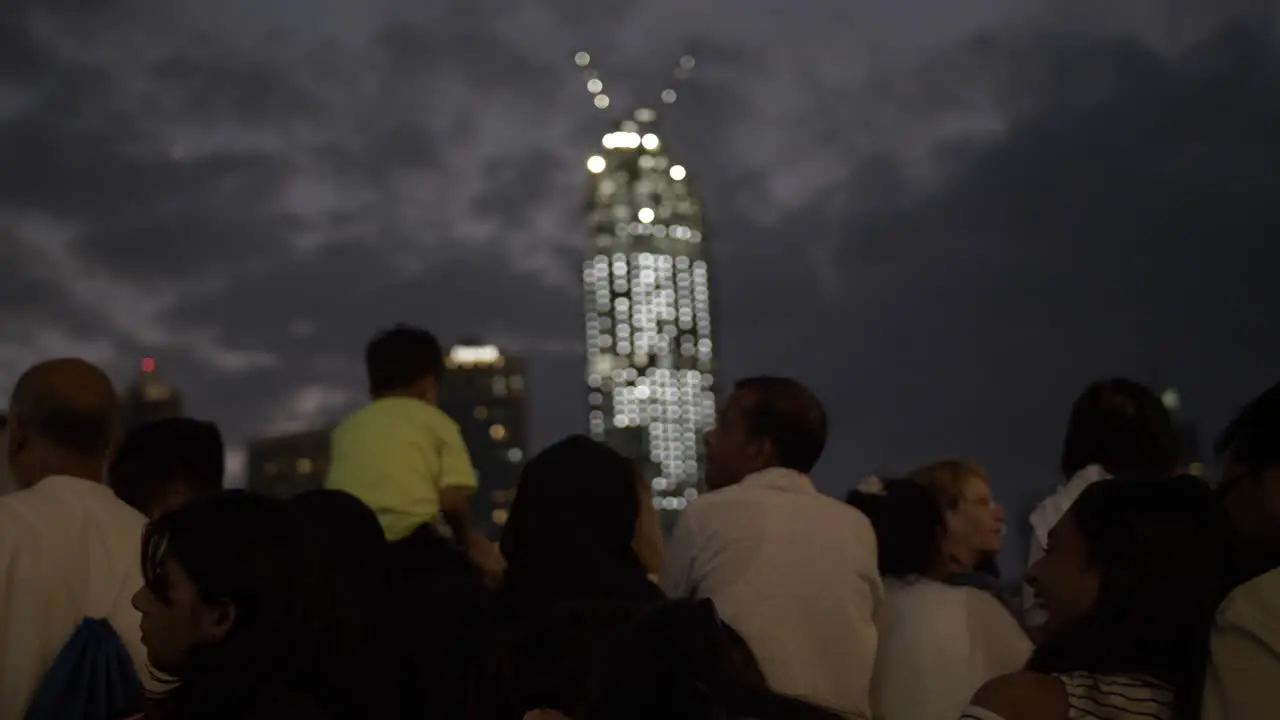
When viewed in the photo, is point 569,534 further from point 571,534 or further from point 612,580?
point 612,580

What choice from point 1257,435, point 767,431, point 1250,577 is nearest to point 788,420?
point 767,431

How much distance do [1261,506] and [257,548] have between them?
2319 millimetres

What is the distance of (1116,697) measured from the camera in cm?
317

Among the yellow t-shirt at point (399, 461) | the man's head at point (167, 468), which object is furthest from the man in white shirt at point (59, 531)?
the yellow t-shirt at point (399, 461)

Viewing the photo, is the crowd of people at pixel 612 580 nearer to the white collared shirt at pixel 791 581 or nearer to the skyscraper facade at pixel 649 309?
the white collared shirt at pixel 791 581

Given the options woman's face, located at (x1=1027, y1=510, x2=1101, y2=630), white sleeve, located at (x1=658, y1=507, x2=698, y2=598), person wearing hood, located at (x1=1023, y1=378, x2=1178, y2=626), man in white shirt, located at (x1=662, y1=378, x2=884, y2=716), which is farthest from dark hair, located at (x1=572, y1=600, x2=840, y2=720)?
person wearing hood, located at (x1=1023, y1=378, x2=1178, y2=626)

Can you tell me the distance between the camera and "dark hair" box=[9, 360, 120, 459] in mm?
4914

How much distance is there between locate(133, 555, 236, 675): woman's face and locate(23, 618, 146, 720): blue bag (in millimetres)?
892

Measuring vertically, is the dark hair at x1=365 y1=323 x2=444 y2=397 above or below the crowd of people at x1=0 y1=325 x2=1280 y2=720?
above

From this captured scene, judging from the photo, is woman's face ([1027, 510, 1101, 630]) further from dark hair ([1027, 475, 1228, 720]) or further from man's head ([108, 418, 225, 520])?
man's head ([108, 418, 225, 520])

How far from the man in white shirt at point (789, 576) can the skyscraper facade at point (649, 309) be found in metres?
167

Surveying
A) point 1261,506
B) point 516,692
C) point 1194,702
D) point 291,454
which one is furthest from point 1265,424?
point 291,454

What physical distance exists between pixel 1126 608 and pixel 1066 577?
197 mm

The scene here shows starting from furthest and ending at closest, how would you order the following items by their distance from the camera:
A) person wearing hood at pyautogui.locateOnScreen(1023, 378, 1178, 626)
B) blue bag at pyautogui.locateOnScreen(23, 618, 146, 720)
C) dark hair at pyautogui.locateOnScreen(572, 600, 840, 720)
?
person wearing hood at pyautogui.locateOnScreen(1023, 378, 1178, 626), blue bag at pyautogui.locateOnScreen(23, 618, 146, 720), dark hair at pyautogui.locateOnScreen(572, 600, 840, 720)
